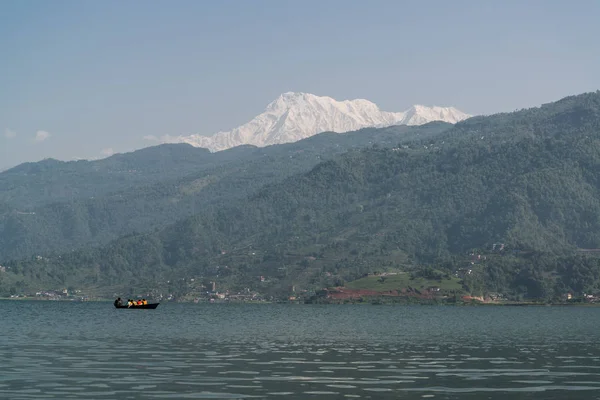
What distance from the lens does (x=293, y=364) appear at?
3548 inches

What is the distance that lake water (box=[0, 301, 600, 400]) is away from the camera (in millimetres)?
70500

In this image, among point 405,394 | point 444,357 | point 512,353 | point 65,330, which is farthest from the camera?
point 65,330

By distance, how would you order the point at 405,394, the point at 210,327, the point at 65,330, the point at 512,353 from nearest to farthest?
1. the point at 405,394
2. the point at 512,353
3. the point at 65,330
4. the point at 210,327

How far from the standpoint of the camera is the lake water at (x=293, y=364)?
70500 millimetres

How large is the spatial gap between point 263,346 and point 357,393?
43.5m

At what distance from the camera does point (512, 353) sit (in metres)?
106

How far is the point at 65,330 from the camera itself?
143 meters

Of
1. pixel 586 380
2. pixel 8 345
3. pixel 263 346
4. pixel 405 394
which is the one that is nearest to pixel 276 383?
pixel 405 394

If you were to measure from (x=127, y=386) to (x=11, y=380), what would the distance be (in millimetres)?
9675

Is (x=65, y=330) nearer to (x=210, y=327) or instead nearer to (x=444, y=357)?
(x=210, y=327)

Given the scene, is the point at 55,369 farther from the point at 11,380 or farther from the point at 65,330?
the point at 65,330

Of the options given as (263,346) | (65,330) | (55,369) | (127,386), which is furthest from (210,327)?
(127,386)

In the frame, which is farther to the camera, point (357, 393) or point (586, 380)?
point (586, 380)

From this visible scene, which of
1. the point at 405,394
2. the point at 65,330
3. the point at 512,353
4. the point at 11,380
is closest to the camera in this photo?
the point at 405,394
